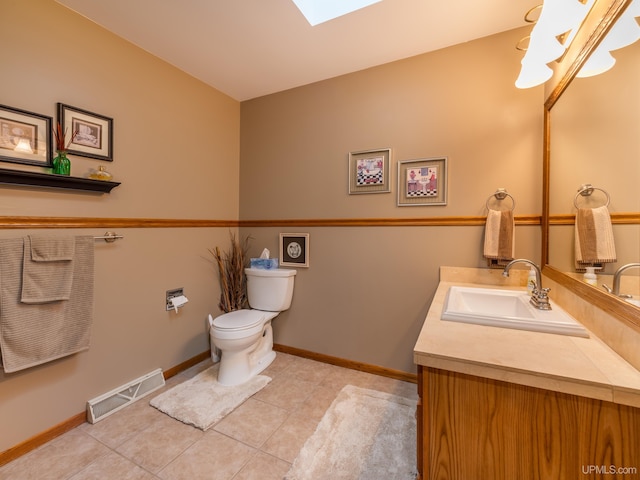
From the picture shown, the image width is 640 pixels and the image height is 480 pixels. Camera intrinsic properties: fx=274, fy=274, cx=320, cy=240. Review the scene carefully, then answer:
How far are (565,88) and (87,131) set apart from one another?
8.61ft

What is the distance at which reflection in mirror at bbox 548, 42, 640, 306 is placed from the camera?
83 cm

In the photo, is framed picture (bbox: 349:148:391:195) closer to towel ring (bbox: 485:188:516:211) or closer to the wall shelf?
towel ring (bbox: 485:188:516:211)

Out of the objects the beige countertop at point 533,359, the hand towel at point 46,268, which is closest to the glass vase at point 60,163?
the hand towel at point 46,268

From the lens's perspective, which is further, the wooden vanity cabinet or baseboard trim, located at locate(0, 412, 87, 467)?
baseboard trim, located at locate(0, 412, 87, 467)

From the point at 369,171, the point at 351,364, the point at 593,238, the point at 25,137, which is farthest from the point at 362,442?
the point at 25,137

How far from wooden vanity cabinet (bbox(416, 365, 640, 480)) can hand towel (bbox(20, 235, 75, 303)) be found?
72.5 inches

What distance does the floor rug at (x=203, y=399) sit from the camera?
167 cm

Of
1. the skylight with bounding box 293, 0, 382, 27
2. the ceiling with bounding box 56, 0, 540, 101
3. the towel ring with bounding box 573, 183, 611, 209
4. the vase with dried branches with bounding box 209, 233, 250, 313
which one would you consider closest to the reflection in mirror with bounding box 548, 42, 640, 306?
the towel ring with bounding box 573, 183, 611, 209

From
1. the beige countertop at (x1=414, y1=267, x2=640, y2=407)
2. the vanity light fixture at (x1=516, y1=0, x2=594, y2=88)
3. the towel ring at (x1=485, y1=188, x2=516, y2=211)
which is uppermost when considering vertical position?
the vanity light fixture at (x1=516, y1=0, x2=594, y2=88)

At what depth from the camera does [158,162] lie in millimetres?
2039

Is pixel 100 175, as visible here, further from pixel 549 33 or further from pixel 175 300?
pixel 549 33

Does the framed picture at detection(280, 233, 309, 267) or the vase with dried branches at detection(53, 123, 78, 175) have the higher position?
the vase with dried branches at detection(53, 123, 78, 175)

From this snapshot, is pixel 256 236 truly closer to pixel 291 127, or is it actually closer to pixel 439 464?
pixel 291 127

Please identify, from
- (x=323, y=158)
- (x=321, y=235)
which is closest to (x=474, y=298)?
(x=321, y=235)
